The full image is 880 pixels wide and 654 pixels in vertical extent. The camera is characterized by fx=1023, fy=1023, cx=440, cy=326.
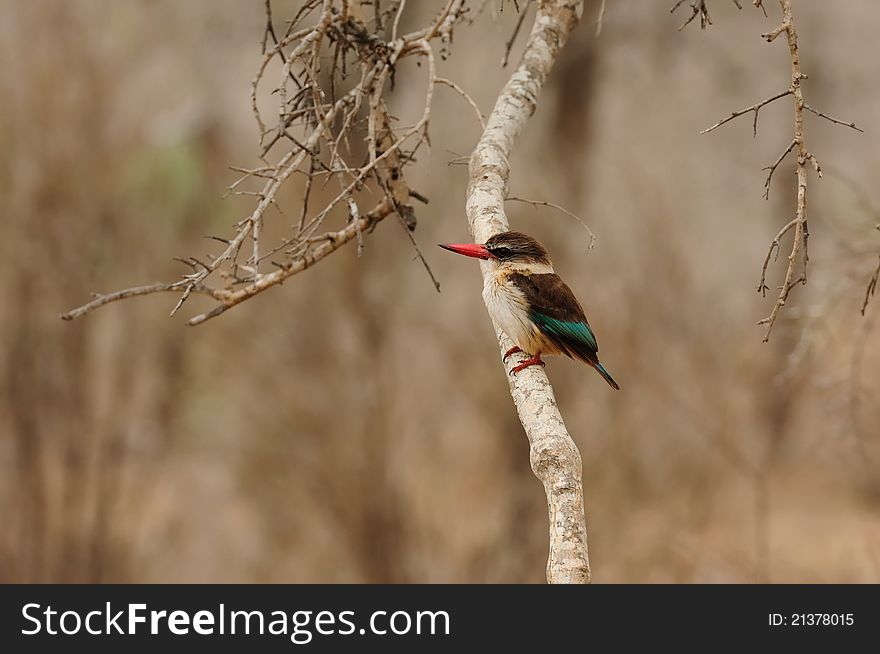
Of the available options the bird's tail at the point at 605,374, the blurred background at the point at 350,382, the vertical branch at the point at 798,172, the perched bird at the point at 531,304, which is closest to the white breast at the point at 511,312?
the perched bird at the point at 531,304

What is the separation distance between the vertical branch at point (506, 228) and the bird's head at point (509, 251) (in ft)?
0.09

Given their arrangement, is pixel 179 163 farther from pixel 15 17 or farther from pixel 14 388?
pixel 14 388

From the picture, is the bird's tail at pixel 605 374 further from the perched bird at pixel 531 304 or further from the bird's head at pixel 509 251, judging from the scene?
the bird's head at pixel 509 251

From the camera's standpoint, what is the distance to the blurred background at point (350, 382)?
662cm

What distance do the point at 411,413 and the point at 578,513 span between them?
200 inches

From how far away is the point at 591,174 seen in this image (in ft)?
25.4

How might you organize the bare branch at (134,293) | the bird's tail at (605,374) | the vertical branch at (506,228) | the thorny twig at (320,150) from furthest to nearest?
the bird's tail at (605,374) < the thorny twig at (320,150) < the bare branch at (134,293) < the vertical branch at (506,228)

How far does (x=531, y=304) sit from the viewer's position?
8.72ft

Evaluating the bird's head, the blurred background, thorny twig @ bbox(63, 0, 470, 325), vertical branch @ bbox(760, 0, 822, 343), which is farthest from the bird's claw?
the blurred background

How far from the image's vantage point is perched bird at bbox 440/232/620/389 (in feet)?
8.50

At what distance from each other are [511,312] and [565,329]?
157mm

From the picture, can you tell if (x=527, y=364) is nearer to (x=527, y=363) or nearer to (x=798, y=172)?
(x=527, y=363)

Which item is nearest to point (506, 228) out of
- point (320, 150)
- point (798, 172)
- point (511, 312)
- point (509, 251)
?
point (509, 251)

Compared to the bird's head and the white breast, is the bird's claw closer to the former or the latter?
the white breast
